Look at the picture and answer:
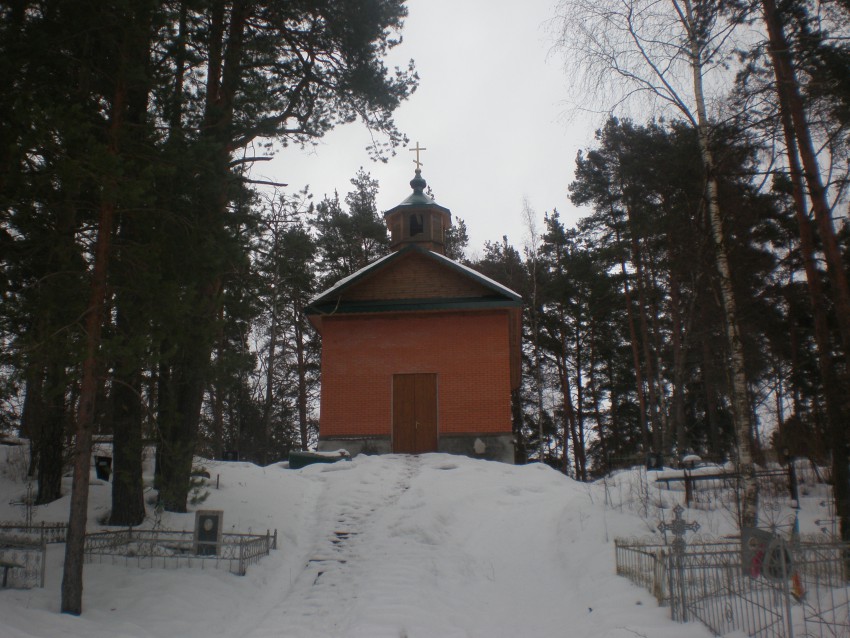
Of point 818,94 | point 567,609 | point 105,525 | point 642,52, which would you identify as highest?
point 642,52

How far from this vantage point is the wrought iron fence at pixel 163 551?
360 inches

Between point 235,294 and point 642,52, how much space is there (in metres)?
7.26

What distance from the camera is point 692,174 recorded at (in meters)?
12.9

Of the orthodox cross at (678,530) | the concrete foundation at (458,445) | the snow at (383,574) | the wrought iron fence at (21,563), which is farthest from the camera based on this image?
the concrete foundation at (458,445)

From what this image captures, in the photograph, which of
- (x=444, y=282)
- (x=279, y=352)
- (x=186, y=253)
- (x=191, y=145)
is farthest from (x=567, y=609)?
(x=279, y=352)

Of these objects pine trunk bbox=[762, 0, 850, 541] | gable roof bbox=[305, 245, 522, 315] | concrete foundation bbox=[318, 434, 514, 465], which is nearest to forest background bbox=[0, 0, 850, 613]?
pine trunk bbox=[762, 0, 850, 541]

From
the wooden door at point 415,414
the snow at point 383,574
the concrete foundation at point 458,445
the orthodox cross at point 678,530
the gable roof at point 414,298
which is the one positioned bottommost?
the snow at point 383,574

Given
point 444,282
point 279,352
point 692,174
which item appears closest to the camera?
point 692,174

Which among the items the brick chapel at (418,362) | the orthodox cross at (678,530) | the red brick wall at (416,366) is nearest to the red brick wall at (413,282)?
the brick chapel at (418,362)

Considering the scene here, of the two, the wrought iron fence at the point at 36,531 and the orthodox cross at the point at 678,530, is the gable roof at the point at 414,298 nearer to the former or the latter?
the wrought iron fence at the point at 36,531

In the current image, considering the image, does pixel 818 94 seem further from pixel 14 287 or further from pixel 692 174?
pixel 14 287

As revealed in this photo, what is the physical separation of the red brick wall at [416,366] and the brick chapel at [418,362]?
0.03 metres

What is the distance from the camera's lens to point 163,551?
9531mm

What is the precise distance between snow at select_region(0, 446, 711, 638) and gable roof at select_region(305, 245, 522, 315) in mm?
5873
